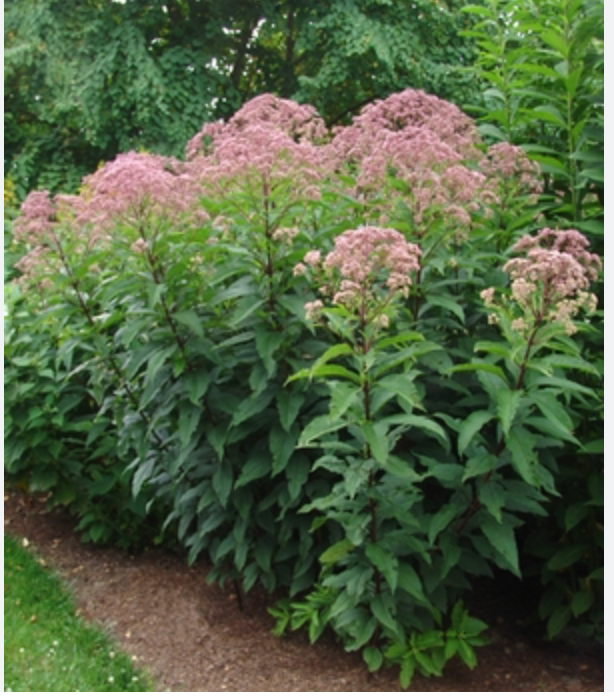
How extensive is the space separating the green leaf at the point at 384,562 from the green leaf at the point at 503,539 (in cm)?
33

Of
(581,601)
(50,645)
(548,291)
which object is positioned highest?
(548,291)

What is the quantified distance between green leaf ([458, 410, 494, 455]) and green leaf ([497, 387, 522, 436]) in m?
0.07

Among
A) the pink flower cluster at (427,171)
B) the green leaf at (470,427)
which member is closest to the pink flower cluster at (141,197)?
the pink flower cluster at (427,171)

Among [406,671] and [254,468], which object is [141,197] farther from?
[406,671]

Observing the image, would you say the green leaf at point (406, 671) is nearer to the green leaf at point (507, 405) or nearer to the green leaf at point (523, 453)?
the green leaf at point (523, 453)

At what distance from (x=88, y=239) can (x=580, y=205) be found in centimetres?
214

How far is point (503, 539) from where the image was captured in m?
2.85

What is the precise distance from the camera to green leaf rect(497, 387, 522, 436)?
2549mm

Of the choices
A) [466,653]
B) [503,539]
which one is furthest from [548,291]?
[466,653]

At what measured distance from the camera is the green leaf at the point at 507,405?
2.55 meters

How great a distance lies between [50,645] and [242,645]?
92 cm

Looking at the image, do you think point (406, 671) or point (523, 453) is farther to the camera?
point (406, 671)

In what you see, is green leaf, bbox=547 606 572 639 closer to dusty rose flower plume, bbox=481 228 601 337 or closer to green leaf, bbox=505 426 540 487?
green leaf, bbox=505 426 540 487

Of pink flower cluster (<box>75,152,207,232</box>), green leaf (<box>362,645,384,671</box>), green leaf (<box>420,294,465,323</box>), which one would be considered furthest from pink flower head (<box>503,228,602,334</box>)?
green leaf (<box>362,645,384,671</box>)
